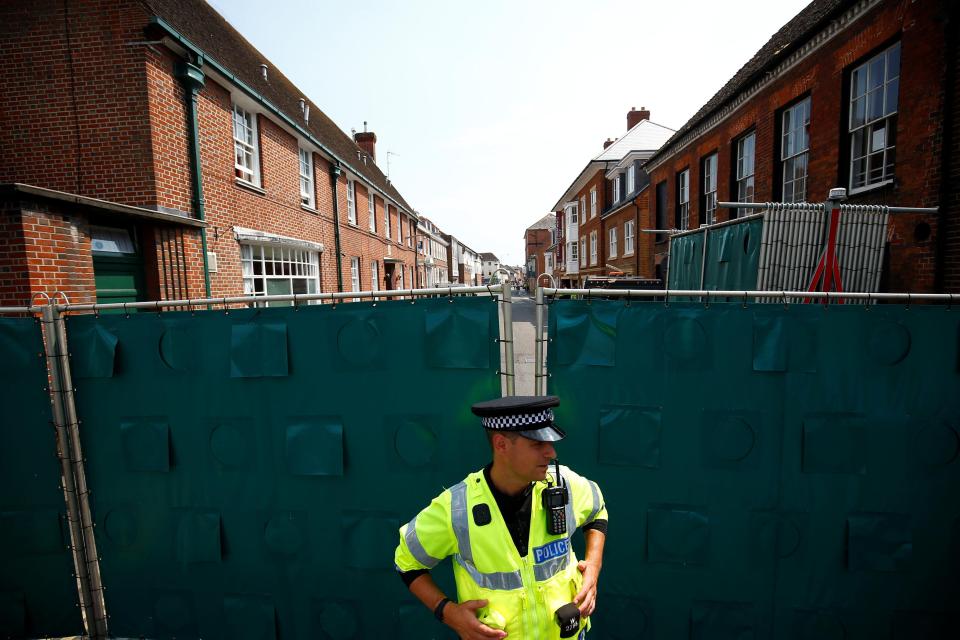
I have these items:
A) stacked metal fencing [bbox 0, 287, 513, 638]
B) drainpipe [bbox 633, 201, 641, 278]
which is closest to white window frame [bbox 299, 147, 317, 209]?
stacked metal fencing [bbox 0, 287, 513, 638]

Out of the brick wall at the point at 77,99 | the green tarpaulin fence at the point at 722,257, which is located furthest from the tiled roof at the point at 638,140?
the brick wall at the point at 77,99

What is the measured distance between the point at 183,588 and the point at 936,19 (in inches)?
436

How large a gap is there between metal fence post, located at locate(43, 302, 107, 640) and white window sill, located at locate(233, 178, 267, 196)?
7898mm

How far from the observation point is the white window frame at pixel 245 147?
1000 centimetres

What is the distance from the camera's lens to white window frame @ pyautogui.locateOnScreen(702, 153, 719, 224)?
45.9ft

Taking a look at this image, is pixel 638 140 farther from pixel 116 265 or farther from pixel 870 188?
pixel 116 265

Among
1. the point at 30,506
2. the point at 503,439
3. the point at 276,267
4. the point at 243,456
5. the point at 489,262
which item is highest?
the point at 489,262

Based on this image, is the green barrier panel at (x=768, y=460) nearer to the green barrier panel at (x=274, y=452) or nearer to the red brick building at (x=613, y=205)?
the green barrier panel at (x=274, y=452)

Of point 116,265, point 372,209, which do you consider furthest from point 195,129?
point 372,209

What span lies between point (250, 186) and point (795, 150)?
1248 cm

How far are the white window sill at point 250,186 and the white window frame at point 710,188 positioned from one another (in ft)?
42.5

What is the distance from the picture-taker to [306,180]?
13.8 m

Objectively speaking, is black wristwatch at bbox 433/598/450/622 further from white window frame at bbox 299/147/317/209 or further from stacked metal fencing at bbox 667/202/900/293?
white window frame at bbox 299/147/317/209

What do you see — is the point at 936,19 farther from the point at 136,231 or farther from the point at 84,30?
the point at 84,30
